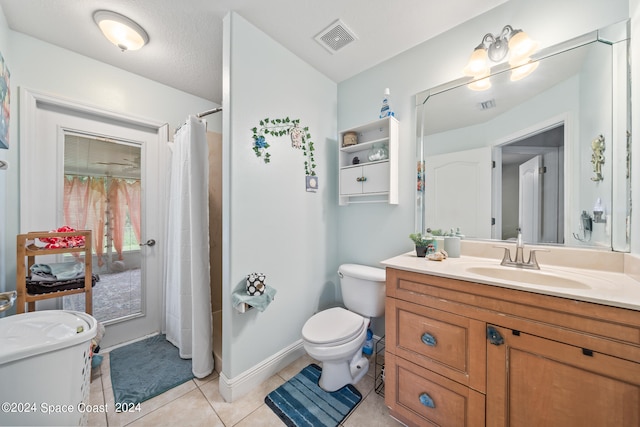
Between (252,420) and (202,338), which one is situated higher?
(202,338)

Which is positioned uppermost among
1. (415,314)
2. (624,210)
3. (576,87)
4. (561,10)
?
(561,10)

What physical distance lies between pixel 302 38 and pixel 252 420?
2527mm

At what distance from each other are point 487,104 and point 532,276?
3.60 ft

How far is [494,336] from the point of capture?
0.95 m

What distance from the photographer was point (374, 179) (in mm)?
1840

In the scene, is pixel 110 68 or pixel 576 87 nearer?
pixel 576 87

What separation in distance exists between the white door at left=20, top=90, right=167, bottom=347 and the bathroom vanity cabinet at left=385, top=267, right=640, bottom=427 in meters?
2.25

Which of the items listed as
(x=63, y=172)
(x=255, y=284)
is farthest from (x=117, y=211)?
(x=255, y=284)

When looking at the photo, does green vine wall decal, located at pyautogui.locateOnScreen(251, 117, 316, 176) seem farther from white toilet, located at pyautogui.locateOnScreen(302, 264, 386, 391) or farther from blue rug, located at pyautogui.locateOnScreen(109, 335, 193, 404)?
blue rug, located at pyautogui.locateOnScreen(109, 335, 193, 404)

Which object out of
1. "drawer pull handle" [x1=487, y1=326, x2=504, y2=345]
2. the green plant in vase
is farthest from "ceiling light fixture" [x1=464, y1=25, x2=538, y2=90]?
"drawer pull handle" [x1=487, y1=326, x2=504, y2=345]

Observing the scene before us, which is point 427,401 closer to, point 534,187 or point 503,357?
point 503,357

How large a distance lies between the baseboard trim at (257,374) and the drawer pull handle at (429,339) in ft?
3.62

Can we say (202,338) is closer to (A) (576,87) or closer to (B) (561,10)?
(A) (576,87)

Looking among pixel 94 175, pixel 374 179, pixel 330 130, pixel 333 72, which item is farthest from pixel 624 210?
pixel 94 175
